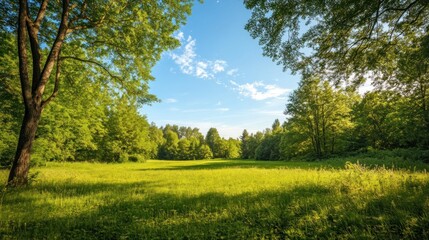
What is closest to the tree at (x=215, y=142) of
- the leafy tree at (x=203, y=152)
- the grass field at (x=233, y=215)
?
the leafy tree at (x=203, y=152)

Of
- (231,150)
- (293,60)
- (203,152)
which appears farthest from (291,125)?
(231,150)

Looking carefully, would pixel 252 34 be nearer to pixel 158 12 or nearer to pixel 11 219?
pixel 158 12

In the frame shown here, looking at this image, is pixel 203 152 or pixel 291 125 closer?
pixel 291 125

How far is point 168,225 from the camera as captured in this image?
4.81 meters

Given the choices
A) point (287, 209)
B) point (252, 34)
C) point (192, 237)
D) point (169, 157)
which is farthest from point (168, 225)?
point (169, 157)

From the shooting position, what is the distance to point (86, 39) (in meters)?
11.0

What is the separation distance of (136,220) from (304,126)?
131ft

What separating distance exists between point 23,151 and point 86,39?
20.8 ft

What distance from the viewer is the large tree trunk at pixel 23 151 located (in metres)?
7.98

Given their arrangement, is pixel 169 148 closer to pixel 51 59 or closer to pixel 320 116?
pixel 320 116

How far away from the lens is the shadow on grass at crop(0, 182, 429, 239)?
4.08m

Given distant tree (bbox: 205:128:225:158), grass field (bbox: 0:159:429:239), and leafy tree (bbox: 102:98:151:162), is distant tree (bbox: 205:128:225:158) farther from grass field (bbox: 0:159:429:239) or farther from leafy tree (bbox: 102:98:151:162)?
grass field (bbox: 0:159:429:239)

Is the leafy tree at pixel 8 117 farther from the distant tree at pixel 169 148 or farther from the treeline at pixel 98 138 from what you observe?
the distant tree at pixel 169 148

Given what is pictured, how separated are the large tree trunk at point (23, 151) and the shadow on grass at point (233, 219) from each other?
6.52ft
